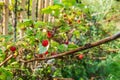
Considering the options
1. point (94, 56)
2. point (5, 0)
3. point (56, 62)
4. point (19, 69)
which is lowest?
point (94, 56)

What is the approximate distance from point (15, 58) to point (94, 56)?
128 cm

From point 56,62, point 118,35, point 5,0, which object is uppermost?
point 118,35

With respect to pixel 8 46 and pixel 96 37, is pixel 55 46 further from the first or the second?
pixel 96 37

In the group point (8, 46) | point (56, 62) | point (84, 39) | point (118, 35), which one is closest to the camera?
point (118, 35)

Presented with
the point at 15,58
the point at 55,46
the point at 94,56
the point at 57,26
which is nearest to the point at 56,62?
the point at 57,26

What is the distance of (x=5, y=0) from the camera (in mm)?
1388

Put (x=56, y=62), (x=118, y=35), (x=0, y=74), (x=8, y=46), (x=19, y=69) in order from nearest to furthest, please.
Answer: (x=118, y=35) → (x=0, y=74) → (x=8, y=46) → (x=19, y=69) → (x=56, y=62)

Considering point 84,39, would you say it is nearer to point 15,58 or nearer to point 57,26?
point 57,26

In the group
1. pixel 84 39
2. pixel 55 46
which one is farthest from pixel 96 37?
pixel 55 46

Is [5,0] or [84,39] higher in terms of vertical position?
[5,0]

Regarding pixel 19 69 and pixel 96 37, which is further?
pixel 96 37

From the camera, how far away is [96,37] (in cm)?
284

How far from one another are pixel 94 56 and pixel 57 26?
970 millimetres

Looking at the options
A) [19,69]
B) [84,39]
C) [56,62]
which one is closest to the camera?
[19,69]
